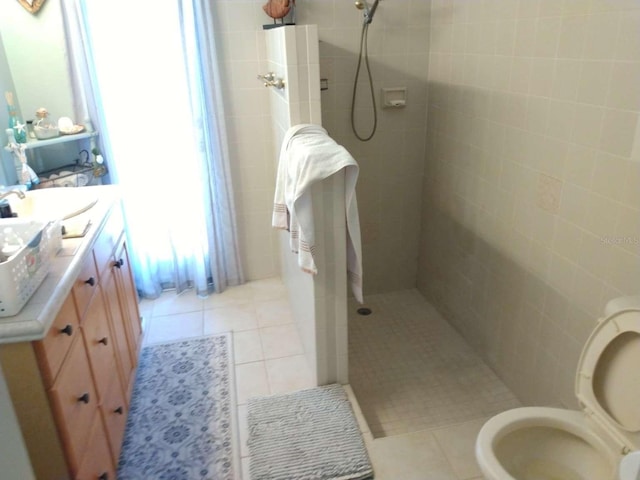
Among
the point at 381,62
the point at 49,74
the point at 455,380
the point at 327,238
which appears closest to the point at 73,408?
the point at 327,238

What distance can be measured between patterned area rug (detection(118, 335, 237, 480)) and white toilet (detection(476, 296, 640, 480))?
1.04 m

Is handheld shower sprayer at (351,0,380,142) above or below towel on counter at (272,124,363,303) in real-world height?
above

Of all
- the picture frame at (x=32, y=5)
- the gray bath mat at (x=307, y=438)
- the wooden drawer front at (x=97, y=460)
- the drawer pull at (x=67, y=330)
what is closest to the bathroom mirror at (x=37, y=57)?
the picture frame at (x=32, y=5)

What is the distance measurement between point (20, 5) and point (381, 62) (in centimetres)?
194

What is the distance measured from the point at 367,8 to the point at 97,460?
2503 millimetres

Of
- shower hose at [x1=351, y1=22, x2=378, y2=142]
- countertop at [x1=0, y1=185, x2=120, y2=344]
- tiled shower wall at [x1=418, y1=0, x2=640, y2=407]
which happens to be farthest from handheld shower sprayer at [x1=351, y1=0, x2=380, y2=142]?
countertop at [x1=0, y1=185, x2=120, y2=344]

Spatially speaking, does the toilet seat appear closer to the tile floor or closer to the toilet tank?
the toilet tank

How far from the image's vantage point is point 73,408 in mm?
1547

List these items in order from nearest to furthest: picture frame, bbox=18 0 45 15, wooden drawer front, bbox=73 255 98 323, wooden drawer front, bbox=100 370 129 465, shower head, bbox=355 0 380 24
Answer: wooden drawer front, bbox=73 255 98 323
wooden drawer front, bbox=100 370 129 465
picture frame, bbox=18 0 45 15
shower head, bbox=355 0 380 24

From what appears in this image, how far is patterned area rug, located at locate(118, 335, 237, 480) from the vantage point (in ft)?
6.67

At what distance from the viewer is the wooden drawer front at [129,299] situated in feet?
7.94

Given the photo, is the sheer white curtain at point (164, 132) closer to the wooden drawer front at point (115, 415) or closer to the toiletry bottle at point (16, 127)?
the toiletry bottle at point (16, 127)

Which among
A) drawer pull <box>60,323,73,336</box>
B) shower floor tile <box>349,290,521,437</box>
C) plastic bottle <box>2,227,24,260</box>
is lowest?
shower floor tile <box>349,290,521,437</box>

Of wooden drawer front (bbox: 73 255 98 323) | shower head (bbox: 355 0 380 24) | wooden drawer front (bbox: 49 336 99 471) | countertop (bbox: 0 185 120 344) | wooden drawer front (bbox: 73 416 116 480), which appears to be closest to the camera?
countertop (bbox: 0 185 120 344)
